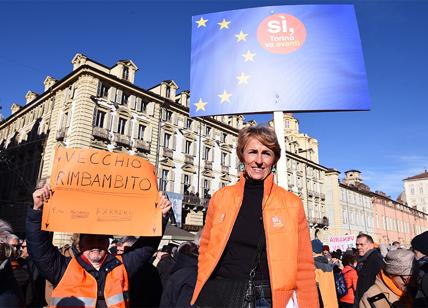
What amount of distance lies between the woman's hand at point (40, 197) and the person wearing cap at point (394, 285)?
9.16 feet

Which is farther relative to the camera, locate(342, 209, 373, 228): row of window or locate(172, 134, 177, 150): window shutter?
locate(342, 209, 373, 228): row of window

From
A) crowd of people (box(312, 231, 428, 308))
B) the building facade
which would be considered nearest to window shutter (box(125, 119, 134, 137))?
crowd of people (box(312, 231, 428, 308))

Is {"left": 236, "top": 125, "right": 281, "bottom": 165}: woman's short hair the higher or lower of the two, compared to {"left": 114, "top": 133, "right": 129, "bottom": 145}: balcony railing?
lower

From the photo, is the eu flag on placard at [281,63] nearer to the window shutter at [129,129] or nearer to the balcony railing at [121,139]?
the balcony railing at [121,139]

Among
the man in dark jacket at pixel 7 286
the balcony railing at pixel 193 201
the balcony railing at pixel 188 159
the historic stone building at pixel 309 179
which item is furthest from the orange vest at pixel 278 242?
the historic stone building at pixel 309 179

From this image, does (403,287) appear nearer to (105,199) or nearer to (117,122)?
(105,199)

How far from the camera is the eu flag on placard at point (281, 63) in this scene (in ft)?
14.1

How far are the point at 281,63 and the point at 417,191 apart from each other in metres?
98.3

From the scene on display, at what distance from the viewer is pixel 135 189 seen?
2.63 meters

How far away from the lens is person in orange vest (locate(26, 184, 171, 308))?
2.24 metres

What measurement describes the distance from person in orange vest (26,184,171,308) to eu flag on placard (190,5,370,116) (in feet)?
8.38

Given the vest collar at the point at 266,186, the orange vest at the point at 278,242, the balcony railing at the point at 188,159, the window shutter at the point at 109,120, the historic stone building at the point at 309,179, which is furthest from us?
the historic stone building at the point at 309,179

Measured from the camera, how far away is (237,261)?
190cm

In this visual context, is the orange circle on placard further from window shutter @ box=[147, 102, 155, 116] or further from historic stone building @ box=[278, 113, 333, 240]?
historic stone building @ box=[278, 113, 333, 240]
